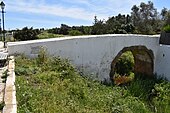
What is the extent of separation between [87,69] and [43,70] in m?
3.39

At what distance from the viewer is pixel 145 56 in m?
13.7

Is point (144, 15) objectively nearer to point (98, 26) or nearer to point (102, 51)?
point (98, 26)

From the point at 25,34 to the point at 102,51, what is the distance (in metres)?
7.18

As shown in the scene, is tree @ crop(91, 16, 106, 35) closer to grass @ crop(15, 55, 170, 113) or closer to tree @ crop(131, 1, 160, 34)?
tree @ crop(131, 1, 160, 34)

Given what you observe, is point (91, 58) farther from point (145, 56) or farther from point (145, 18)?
point (145, 18)

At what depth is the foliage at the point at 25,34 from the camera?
16.7 meters

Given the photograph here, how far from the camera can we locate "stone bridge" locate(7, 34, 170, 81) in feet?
29.5

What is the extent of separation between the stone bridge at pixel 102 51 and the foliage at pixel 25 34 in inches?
244

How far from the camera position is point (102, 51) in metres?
11.1

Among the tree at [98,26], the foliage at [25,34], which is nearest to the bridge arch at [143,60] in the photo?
the foliage at [25,34]

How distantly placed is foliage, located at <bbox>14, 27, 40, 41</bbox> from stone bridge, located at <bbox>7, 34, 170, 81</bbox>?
6206 mm

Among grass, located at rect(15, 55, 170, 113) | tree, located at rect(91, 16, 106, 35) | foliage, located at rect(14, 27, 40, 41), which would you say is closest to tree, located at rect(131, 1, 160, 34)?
tree, located at rect(91, 16, 106, 35)

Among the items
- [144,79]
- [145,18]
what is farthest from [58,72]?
[145,18]

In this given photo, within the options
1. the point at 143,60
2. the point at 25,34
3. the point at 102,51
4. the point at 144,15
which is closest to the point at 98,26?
the point at 144,15
